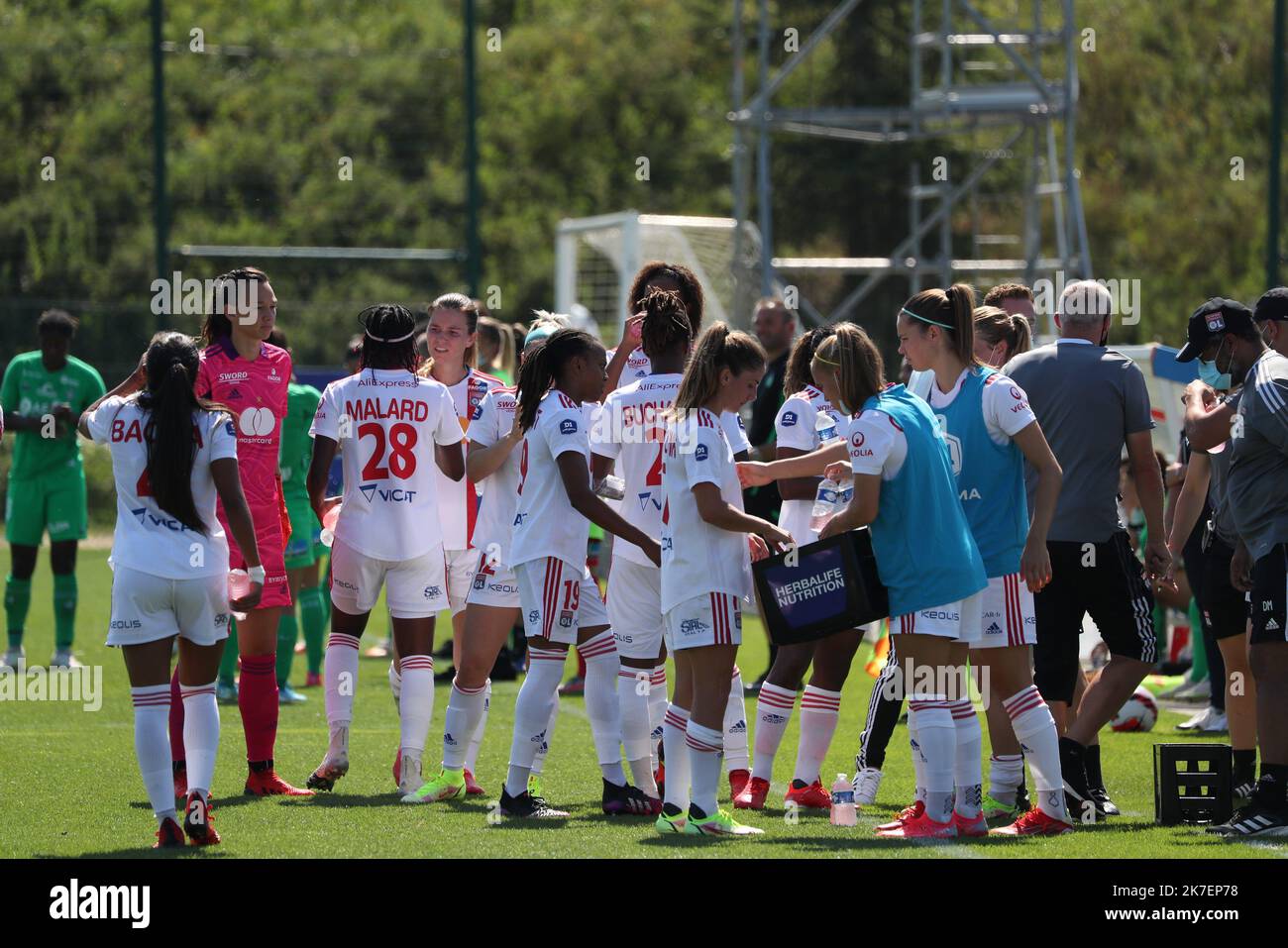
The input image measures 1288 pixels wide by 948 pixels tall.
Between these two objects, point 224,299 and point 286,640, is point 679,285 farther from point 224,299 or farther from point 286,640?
point 286,640

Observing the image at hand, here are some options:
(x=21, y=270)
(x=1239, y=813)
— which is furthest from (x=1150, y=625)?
(x=21, y=270)

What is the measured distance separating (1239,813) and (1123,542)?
4.00ft

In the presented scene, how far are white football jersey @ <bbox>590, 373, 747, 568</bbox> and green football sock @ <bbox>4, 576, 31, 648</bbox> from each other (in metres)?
6.60

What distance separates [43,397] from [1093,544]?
26.0 ft

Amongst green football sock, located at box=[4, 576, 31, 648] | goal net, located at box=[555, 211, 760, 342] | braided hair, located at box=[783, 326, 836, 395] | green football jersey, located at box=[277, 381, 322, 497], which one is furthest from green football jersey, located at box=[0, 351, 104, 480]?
goal net, located at box=[555, 211, 760, 342]

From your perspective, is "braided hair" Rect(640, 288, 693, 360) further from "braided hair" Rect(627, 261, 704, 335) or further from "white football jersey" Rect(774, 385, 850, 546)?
"white football jersey" Rect(774, 385, 850, 546)

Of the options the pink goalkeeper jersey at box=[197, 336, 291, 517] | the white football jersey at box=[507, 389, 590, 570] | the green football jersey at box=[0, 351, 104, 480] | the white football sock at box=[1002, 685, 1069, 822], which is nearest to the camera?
the white football sock at box=[1002, 685, 1069, 822]

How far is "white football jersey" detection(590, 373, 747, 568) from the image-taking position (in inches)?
279

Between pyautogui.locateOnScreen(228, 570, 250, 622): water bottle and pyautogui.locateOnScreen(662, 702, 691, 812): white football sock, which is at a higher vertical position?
pyautogui.locateOnScreen(228, 570, 250, 622): water bottle

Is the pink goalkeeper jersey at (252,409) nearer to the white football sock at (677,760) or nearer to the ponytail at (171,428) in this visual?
the ponytail at (171,428)

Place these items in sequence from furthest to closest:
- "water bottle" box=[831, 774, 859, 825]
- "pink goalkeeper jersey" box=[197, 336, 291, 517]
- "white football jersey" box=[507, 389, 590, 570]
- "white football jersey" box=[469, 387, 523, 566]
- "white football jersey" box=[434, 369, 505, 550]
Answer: "white football jersey" box=[434, 369, 505, 550]
"pink goalkeeper jersey" box=[197, 336, 291, 517]
"white football jersey" box=[469, 387, 523, 566]
"white football jersey" box=[507, 389, 590, 570]
"water bottle" box=[831, 774, 859, 825]

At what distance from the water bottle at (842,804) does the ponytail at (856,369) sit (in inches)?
59.0
